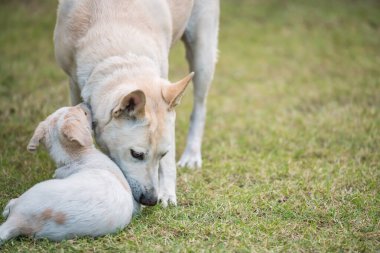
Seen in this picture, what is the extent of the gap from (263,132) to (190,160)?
50.8 inches

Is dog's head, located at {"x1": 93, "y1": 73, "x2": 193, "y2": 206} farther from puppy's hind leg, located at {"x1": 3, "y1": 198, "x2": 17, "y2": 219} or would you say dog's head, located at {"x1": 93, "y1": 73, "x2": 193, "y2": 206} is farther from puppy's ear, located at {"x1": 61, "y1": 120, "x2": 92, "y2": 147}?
puppy's hind leg, located at {"x1": 3, "y1": 198, "x2": 17, "y2": 219}

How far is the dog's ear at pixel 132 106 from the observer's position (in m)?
3.72

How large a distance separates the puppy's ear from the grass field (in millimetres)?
669

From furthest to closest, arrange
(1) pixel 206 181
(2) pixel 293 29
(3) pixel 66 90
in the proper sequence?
(2) pixel 293 29 < (3) pixel 66 90 < (1) pixel 206 181

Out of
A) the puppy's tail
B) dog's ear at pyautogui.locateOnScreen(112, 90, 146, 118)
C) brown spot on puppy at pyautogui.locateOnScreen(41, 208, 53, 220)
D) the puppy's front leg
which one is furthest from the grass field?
dog's ear at pyautogui.locateOnScreen(112, 90, 146, 118)

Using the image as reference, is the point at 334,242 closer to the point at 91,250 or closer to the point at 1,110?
the point at 91,250

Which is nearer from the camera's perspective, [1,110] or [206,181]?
[206,181]

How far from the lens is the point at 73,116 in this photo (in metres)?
3.96

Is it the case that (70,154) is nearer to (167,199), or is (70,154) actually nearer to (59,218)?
(59,218)

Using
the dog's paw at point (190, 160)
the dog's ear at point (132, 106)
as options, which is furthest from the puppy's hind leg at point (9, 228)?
the dog's paw at point (190, 160)

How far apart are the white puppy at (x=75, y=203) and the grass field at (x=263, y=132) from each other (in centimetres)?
9

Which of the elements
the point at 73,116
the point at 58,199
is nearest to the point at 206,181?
the point at 73,116

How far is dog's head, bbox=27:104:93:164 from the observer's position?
3865mm

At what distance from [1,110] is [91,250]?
3.80 metres
